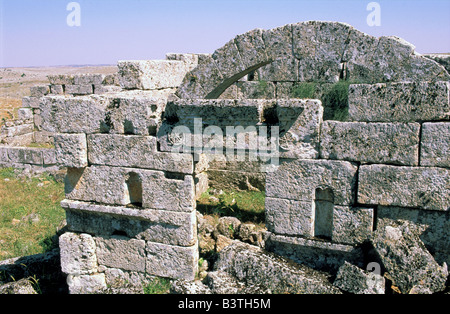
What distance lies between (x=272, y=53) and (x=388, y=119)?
61.4 inches

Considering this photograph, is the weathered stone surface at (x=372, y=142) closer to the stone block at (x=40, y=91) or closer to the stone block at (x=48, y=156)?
the stone block at (x=48, y=156)

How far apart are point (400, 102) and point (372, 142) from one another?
0.51 metres

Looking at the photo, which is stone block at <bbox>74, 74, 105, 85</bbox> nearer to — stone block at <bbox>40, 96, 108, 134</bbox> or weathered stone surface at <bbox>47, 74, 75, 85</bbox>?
weathered stone surface at <bbox>47, 74, 75, 85</bbox>

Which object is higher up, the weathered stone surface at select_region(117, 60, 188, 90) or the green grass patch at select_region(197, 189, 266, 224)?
the weathered stone surface at select_region(117, 60, 188, 90)

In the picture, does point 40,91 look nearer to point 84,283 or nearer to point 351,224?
point 84,283

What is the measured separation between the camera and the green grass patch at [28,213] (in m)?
7.59

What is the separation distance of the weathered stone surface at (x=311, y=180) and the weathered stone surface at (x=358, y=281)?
0.77 m

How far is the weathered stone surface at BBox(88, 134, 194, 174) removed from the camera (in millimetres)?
5109

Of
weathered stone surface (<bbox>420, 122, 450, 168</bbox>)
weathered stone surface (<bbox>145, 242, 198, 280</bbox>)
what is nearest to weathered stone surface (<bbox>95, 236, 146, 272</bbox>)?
weathered stone surface (<bbox>145, 242, 198, 280</bbox>)

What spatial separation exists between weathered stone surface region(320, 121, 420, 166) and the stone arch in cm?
60
